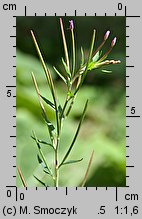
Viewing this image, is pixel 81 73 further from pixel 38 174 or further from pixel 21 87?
pixel 21 87

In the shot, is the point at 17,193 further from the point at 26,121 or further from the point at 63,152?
the point at 26,121

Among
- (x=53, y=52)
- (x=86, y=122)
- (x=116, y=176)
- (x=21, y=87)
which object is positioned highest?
(x=53, y=52)

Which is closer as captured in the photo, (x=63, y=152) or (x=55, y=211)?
(x=55, y=211)

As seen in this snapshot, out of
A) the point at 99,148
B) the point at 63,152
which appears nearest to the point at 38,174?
the point at 63,152

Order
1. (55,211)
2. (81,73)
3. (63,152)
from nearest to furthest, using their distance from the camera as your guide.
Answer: (81,73)
(55,211)
(63,152)

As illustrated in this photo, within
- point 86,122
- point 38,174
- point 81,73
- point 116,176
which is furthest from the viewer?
point 86,122

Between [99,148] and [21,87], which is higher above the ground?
[21,87]
